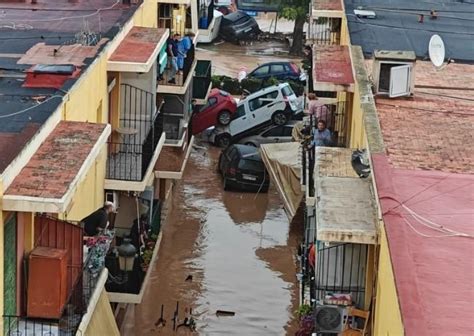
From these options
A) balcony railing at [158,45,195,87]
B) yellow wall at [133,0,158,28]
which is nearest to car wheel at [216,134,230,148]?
balcony railing at [158,45,195,87]

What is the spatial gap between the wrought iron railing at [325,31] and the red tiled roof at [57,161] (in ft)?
51.6

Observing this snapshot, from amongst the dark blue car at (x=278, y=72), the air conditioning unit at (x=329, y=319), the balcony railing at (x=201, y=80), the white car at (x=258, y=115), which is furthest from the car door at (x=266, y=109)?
the air conditioning unit at (x=329, y=319)

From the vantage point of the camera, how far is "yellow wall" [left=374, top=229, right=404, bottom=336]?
13.3 metres

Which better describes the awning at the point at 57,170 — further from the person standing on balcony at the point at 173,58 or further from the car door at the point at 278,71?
the car door at the point at 278,71

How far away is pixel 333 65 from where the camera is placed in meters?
26.9

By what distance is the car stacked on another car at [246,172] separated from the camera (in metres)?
38.4

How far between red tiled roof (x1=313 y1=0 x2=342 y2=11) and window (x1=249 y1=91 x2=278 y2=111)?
1079 cm

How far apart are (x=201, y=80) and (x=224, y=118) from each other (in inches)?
241

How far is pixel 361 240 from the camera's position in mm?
16672

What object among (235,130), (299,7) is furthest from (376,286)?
(299,7)

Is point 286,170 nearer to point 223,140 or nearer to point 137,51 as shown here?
point 223,140

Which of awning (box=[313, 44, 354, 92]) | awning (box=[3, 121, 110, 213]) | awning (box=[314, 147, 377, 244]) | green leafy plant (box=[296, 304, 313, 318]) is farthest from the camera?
awning (box=[313, 44, 354, 92])

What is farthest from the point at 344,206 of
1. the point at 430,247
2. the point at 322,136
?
the point at 322,136

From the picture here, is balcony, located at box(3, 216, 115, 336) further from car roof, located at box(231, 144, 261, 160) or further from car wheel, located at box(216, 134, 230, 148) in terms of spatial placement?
car wheel, located at box(216, 134, 230, 148)
